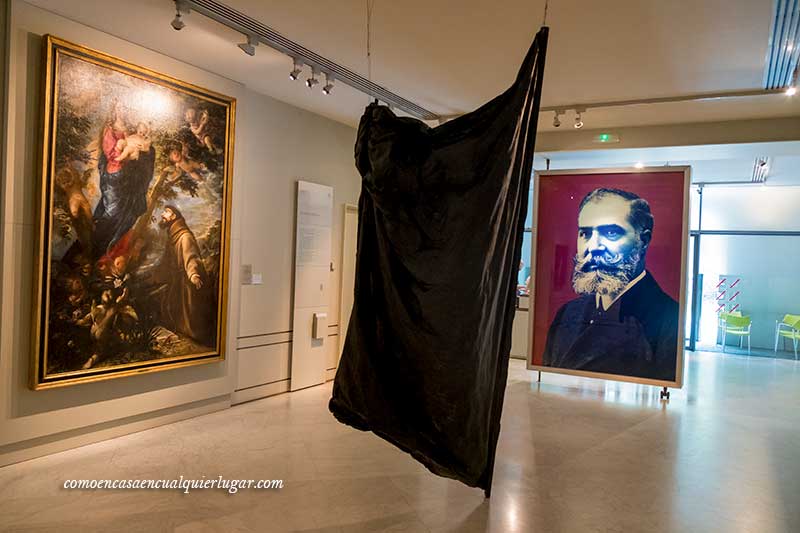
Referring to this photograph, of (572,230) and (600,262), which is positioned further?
(572,230)

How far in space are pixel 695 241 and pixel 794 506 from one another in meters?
8.50

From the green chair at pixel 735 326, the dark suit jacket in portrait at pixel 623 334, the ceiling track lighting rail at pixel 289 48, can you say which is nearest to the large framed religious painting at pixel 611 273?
the dark suit jacket in portrait at pixel 623 334

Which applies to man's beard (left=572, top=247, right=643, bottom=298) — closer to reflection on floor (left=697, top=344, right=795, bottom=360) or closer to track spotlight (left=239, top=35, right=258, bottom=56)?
track spotlight (left=239, top=35, right=258, bottom=56)

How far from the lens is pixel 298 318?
21.1ft

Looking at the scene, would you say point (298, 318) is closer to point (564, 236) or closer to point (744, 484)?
point (564, 236)

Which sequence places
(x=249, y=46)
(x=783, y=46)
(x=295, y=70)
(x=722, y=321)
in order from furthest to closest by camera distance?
(x=722, y=321), (x=295, y=70), (x=249, y=46), (x=783, y=46)

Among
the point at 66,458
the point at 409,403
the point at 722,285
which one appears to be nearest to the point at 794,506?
the point at 409,403

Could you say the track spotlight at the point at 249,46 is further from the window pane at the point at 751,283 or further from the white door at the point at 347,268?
the window pane at the point at 751,283

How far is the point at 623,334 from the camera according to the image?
655cm

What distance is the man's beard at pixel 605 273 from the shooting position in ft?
21.4

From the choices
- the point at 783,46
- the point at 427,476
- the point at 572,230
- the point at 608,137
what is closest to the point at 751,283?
the point at 608,137

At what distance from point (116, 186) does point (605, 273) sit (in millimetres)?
5322

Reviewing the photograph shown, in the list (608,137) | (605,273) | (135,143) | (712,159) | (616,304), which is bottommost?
(616,304)

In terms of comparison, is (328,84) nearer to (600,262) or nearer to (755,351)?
(600,262)
